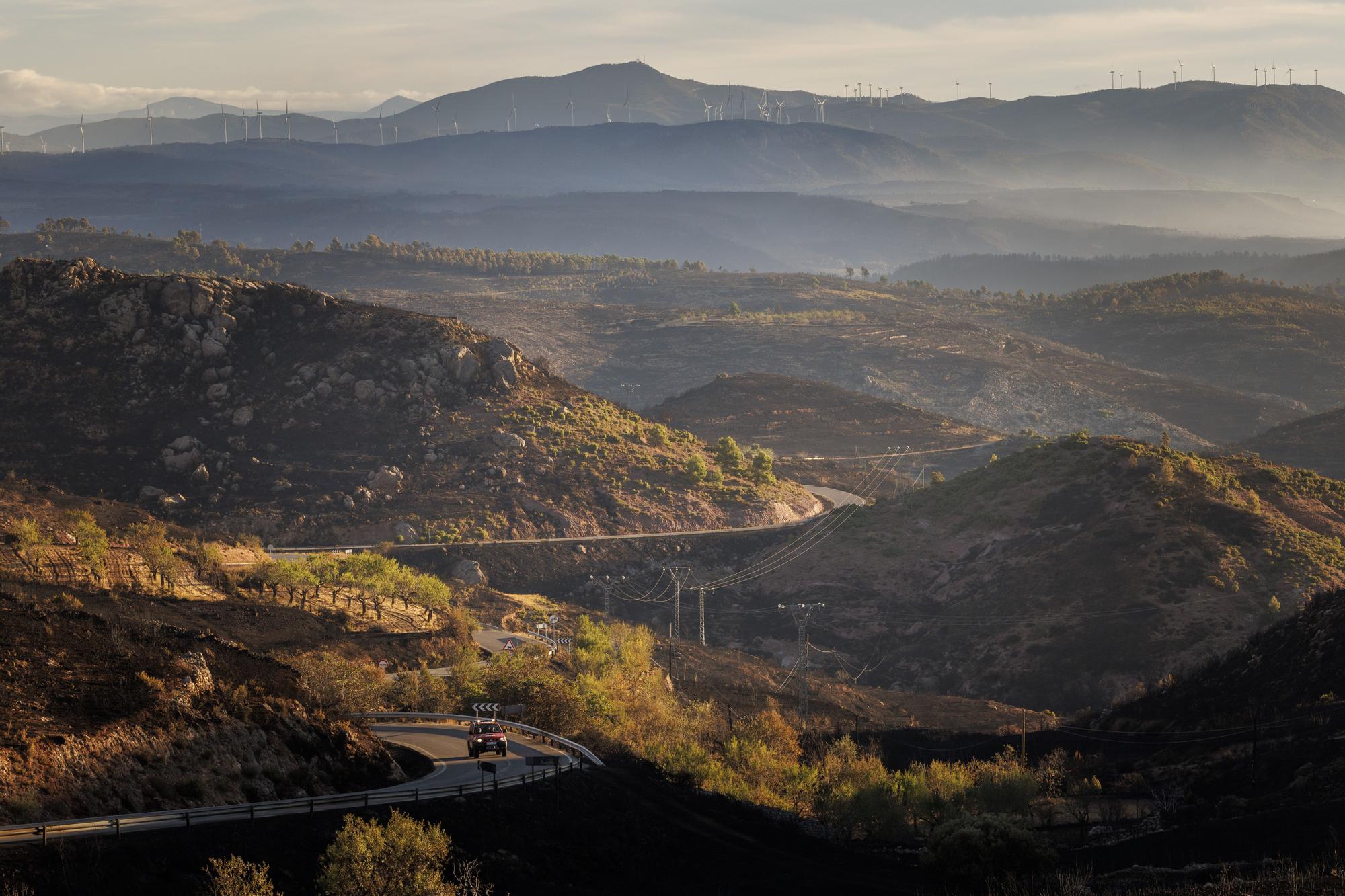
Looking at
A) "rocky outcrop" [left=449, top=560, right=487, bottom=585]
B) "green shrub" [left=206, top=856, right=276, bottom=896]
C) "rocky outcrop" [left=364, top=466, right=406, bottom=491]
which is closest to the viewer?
"green shrub" [left=206, top=856, right=276, bottom=896]

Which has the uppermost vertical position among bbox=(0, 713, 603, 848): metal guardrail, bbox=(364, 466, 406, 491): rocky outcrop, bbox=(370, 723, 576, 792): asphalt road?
bbox=(0, 713, 603, 848): metal guardrail

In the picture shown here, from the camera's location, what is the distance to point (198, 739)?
3869 cm

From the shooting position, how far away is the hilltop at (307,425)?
120m

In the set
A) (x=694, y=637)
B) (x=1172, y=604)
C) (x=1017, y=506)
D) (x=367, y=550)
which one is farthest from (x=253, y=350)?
(x=1172, y=604)

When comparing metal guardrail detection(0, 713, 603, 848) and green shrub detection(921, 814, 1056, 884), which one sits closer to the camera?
metal guardrail detection(0, 713, 603, 848)

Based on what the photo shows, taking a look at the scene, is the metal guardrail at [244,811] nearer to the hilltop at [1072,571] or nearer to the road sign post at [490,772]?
the road sign post at [490,772]

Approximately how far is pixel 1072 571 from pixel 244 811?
80.8 metres

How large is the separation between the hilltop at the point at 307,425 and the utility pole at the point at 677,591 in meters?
9.12

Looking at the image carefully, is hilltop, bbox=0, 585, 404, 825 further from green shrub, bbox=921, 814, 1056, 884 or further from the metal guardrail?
green shrub, bbox=921, 814, 1056, 884

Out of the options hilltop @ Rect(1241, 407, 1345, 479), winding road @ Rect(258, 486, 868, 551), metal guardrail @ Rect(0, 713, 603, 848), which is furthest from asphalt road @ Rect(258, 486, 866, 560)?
metal guardrail @ Rect(0, 713, 603, 848)

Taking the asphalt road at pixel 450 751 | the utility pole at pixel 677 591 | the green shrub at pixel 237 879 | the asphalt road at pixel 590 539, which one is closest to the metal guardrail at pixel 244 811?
the asphalt road at pixel 450 751

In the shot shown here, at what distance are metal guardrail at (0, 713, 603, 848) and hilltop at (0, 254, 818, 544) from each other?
74.3 meters

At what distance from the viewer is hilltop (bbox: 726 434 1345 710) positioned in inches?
3752

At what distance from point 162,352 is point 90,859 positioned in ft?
355
